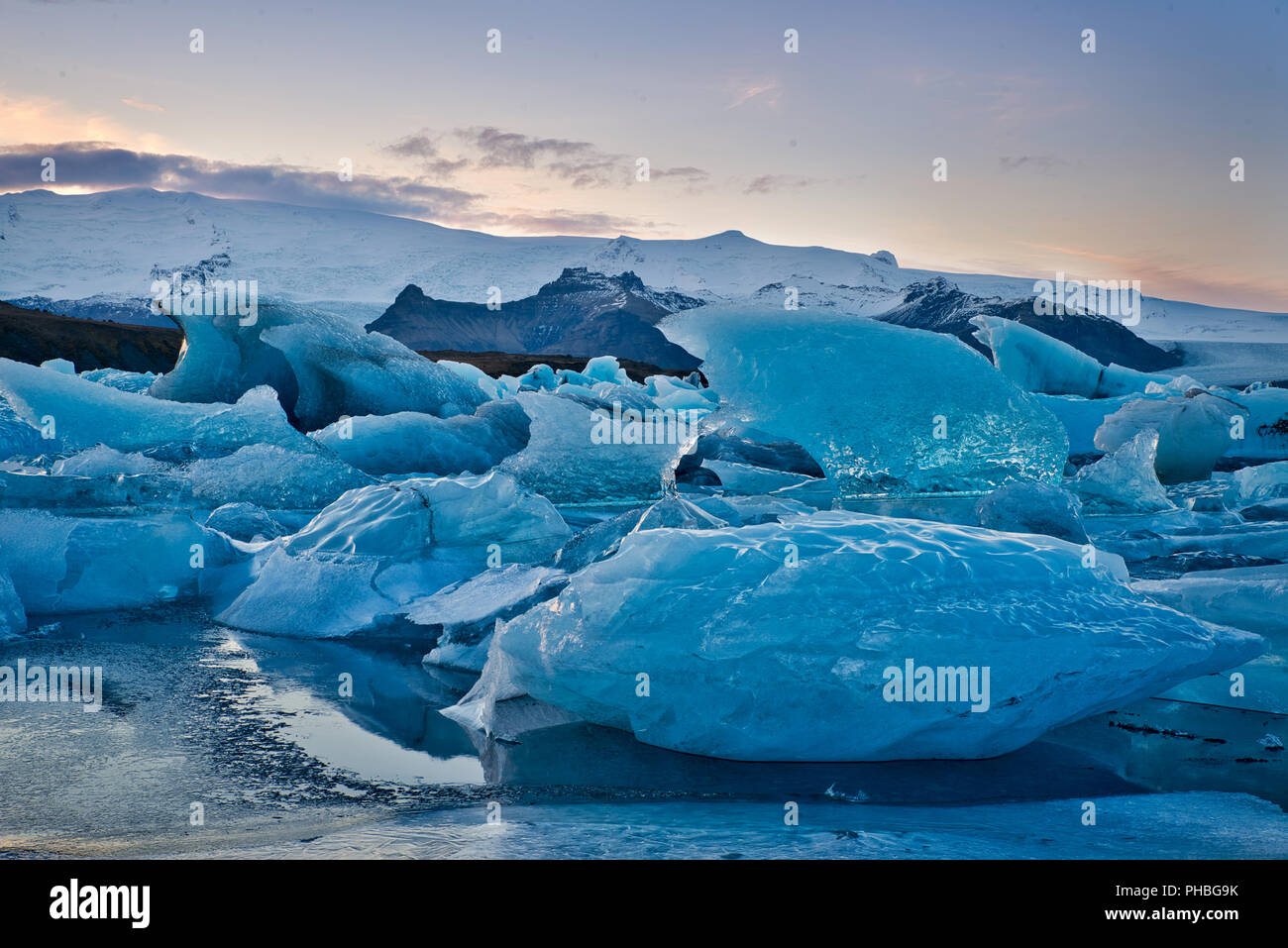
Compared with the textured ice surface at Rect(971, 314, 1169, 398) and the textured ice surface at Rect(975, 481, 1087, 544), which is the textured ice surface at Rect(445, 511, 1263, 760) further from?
the textured ice surface at Rect(971, 314, 1169, 398)

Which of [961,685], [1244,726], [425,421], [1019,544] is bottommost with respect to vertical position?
[1244,726]

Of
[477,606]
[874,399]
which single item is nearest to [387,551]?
[477,606]

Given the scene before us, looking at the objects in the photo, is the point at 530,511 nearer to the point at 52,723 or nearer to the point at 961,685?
the point at 52,723

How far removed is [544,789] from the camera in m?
2.42

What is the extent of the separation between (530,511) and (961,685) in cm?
341

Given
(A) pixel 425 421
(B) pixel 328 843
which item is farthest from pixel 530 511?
(A) pixel 425 421

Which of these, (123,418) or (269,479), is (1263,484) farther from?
(123,418)

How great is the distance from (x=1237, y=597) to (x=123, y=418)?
9484 millimetres

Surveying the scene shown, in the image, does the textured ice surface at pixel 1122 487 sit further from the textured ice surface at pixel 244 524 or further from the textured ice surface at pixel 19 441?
the textured ice surface at pixel 19 441

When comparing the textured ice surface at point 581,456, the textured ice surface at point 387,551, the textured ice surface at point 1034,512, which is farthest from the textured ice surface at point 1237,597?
the textured ice surface at point 581,456

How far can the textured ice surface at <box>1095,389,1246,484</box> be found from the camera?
11.6 meters

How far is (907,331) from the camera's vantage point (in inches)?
317

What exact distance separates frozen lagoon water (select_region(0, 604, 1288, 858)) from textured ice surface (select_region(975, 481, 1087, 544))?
8.22 feet

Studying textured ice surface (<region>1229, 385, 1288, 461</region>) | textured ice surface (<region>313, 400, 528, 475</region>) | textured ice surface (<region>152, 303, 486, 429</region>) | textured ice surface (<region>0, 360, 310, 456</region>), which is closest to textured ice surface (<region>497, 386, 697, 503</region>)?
textured ice surface (<region>313, 400, 528, 475</region>)
